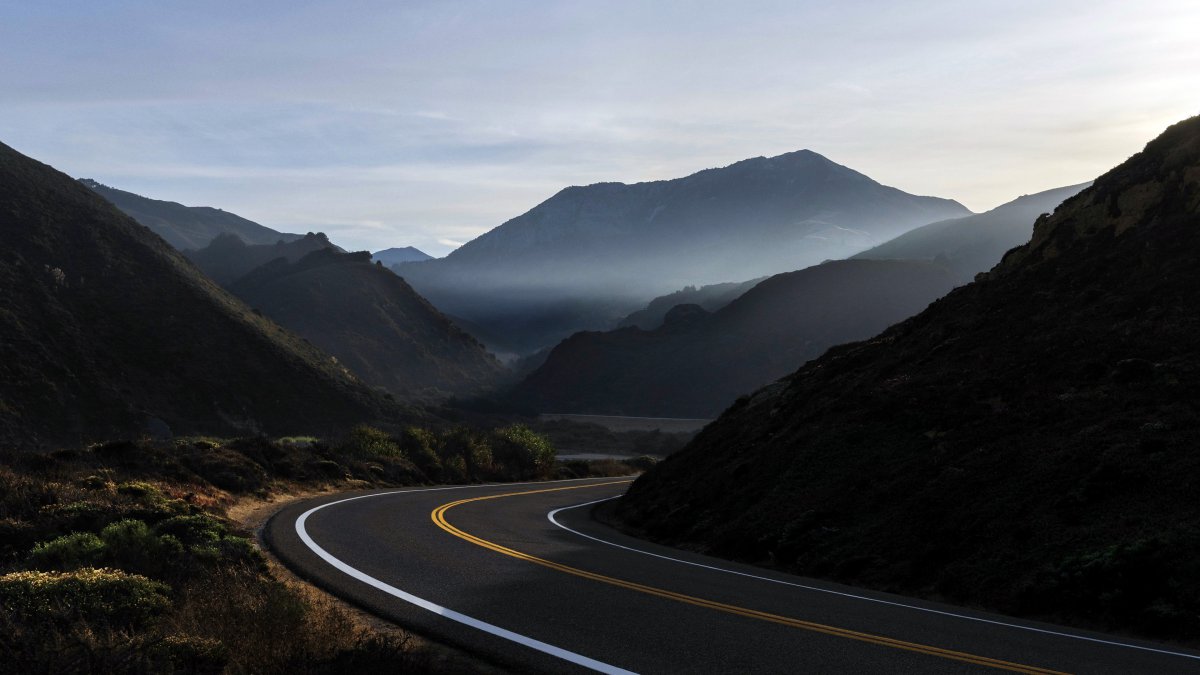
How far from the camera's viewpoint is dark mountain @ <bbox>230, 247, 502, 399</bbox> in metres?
134

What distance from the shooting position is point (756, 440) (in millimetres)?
26188

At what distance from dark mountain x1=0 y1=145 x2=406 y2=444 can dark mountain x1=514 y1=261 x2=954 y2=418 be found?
5741cm

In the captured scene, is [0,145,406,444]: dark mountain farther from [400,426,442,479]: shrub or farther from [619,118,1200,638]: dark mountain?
[619,118,1200,638]: dark mountain

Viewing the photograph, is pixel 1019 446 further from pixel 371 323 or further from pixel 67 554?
pixel 371 323

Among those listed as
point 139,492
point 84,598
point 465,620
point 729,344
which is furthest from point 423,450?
point 729,344

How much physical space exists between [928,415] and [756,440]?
6.77 meters

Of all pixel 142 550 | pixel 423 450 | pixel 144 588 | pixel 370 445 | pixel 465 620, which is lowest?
pixel 423 450

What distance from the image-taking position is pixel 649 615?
9508mm

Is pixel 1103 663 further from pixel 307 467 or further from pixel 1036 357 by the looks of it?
pixel 307 467

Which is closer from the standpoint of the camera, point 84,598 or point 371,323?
point 84,598

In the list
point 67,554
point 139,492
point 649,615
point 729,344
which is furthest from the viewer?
point 729,344

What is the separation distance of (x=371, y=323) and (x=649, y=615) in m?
141

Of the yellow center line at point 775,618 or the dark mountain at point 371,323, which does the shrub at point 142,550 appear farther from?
the dark mountain at point 371,323

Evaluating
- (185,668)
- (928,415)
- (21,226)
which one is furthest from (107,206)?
(185,668)
